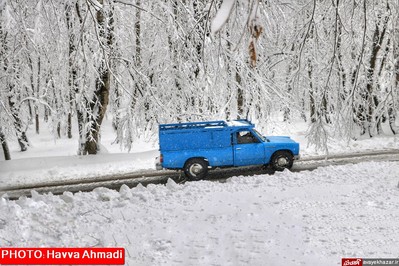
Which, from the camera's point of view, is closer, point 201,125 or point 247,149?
point 201,125

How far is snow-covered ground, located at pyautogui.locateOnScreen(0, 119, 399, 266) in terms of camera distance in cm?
491

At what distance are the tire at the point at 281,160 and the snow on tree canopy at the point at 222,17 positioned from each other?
34.0 feet

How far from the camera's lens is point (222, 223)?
5887mm

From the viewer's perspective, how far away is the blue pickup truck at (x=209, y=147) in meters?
11.1

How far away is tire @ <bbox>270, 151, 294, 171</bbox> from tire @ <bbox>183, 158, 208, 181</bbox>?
8.00 ft

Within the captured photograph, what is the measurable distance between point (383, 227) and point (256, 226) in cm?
216

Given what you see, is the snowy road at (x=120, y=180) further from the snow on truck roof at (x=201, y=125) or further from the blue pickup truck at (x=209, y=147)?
the snow on truck roof at (x=201, y=125)

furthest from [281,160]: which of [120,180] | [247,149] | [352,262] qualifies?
[352,262]

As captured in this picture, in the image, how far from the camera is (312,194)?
7.55 m

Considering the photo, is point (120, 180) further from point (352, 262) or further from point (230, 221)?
point (352, 262)

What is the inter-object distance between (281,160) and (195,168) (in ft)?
10.2

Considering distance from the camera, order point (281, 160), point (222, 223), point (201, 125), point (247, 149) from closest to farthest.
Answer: point (222, 223), point (201, 125), point (247, 149), point (281, 160)

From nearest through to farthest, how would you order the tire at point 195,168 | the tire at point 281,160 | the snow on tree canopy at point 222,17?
the snow on tree canopy at point 222,17, the tire at point 195,168, the tire at point 281,160

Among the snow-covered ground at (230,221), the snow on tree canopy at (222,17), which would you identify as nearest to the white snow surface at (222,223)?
the snow-covered ground at (230,221)
